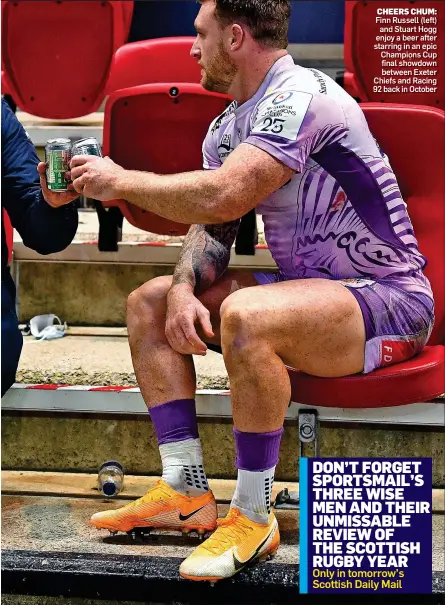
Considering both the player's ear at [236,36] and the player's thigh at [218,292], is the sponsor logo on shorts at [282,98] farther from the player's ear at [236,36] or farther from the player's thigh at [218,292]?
the player's thigh at [218,292]

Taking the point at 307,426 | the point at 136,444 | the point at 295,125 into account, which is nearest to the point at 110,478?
the point at 136,444

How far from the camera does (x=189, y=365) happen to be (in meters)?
1.88

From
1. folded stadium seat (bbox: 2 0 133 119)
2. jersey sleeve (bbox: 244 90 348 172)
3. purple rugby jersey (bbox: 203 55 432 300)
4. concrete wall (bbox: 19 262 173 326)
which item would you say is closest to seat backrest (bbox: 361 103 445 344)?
purple rugby jersey (bbox: 203 55 432 300)

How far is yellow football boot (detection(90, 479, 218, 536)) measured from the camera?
6.13 feet

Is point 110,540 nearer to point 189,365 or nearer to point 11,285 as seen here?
point 189,365

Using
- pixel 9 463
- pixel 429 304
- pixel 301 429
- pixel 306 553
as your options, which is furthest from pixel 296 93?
pixel 9 463

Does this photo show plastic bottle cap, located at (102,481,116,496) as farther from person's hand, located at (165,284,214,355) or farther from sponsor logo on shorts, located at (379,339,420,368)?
sponsor logo on shorts, located at (379,339,420,368)

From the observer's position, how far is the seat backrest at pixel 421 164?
196cm

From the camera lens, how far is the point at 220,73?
6.04ft

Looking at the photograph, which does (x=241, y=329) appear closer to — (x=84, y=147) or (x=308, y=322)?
(x=308, y=322)

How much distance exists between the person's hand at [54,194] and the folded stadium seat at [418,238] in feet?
1.69

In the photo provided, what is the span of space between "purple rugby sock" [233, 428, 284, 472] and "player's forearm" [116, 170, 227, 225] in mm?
373

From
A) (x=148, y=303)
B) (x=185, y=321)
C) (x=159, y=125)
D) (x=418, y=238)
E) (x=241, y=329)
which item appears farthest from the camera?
(x=159, y=125)

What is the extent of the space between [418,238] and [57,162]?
725mm
